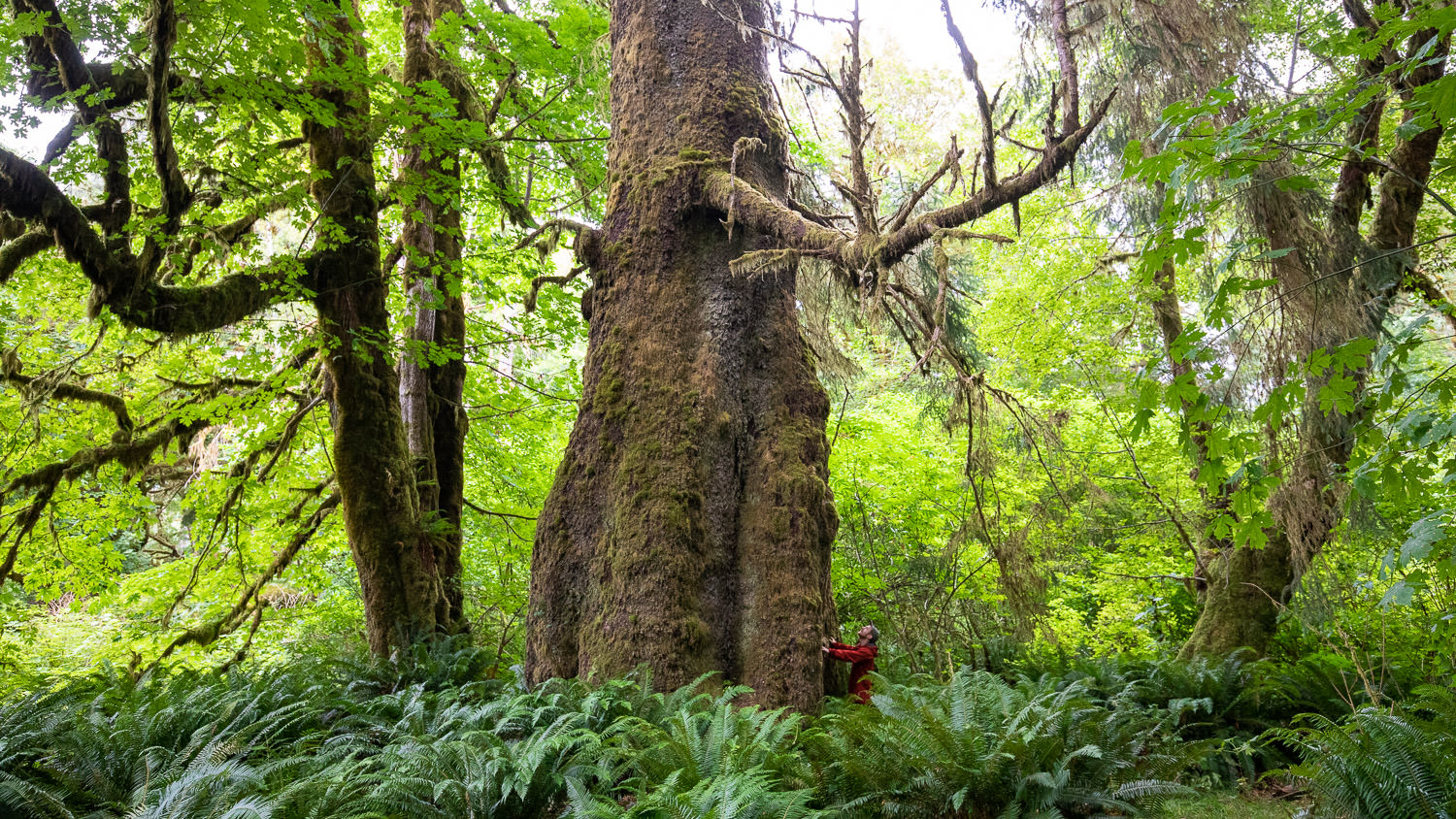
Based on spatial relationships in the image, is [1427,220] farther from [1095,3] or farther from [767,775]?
[767,775]

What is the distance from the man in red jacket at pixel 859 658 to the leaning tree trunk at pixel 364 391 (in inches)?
160

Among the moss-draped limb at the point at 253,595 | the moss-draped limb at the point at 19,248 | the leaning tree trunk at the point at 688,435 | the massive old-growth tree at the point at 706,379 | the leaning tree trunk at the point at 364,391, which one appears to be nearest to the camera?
the massive old-growth tree at the point at 706,379

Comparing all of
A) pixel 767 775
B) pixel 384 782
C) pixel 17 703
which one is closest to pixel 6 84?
pixel 17 703

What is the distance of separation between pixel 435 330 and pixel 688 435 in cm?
484

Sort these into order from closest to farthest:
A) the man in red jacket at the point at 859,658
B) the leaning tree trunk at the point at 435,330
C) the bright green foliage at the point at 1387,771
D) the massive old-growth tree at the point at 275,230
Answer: the bright green foliage at the point at 1387,771 → the man in red jacket at the point at 859,658 → the massive old-growth tree at the point at 275,230 → the leaning tree trunk at the point at 435,330

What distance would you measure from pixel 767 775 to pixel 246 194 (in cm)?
683

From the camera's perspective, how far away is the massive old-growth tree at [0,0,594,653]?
5.48m

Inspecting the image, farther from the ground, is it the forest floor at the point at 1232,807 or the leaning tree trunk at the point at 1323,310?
the leaning tree trunk at the point at 1323,310

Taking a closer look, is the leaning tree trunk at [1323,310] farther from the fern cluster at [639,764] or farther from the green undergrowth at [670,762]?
the fern cluster at [639,764]

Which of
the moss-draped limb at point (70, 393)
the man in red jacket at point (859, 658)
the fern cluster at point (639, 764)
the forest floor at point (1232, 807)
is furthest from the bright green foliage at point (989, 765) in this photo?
the moss-draped limb at point (70, 393)

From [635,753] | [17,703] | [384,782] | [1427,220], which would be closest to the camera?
[384,782]

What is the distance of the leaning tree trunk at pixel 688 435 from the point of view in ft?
15.2

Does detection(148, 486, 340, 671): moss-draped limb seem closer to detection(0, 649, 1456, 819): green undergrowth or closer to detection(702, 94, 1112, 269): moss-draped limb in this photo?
detection(0, 649, 1456, 819): green undergrowth

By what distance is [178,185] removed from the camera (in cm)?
538
